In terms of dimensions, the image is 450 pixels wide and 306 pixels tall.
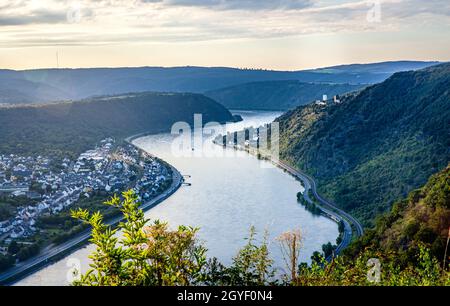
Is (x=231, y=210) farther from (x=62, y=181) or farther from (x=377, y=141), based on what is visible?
(x=377, y=141)

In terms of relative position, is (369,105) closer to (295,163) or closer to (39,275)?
(295,163)

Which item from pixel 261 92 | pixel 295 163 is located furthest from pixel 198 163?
pixel 261 92

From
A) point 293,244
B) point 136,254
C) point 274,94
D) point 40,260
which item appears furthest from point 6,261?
point 274,94

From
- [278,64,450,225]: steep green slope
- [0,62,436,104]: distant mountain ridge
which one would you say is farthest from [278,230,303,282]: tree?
[0,62,436,104]: distant mountain ridge

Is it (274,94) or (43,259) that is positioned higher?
(43,259)

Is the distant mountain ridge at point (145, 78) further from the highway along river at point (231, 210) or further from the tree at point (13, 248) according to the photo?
the tree at point (13, 248)

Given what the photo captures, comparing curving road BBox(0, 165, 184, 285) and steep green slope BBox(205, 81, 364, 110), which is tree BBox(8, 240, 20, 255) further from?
steep green slope BBox(205, 81, 364, 110)
